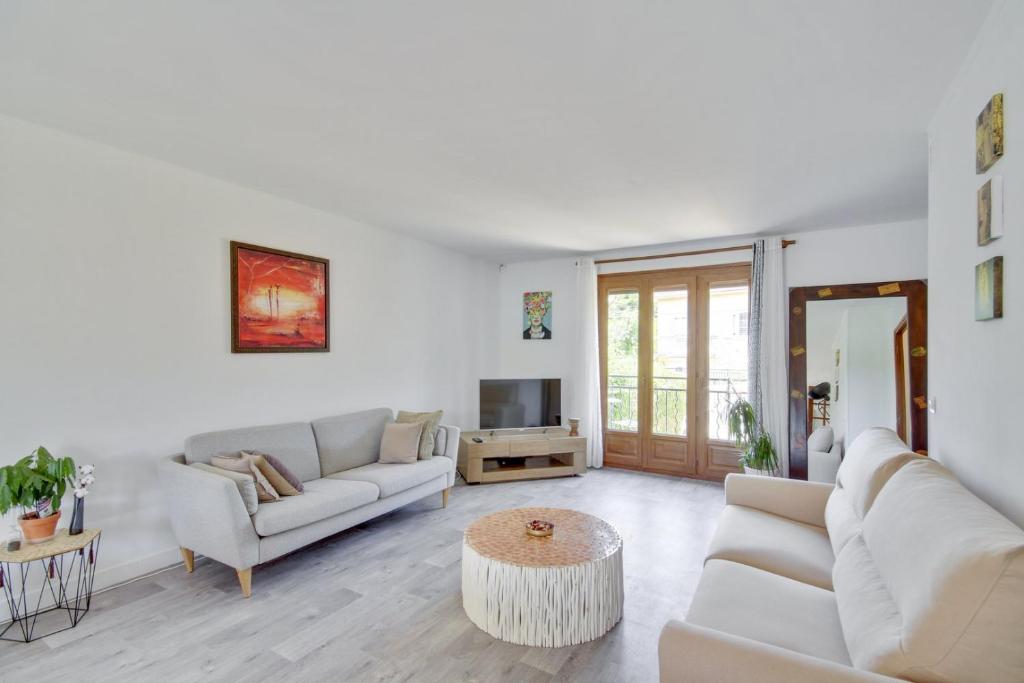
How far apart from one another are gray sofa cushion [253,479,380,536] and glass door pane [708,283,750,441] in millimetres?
3551

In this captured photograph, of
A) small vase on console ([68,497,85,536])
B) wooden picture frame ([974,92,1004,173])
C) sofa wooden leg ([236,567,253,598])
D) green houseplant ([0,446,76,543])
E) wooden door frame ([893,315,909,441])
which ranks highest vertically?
wooden picture frame ([974,92,1004,173])

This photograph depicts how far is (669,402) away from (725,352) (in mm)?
807

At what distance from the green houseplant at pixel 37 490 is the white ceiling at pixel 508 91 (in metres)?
1.76

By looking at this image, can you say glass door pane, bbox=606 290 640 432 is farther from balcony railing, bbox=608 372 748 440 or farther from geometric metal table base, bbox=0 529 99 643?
geometric metal table base, bbox=0 529 99 643

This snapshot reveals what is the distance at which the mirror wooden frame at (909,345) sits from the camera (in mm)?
3994

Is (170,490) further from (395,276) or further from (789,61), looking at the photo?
(789,61)

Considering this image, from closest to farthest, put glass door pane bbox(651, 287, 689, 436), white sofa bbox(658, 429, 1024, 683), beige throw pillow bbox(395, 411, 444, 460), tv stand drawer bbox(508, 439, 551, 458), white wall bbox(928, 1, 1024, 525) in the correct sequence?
white sofa bbox(658, 429, 1024, 683)
white wall bbox(928, 1, 1024, 525)
beige throw pillow bbox(395, 411, 444, 460)
tv stand drawer bbox(508, 439, 551, 458)
glass door pane bbox(651, 287, 689, 436)

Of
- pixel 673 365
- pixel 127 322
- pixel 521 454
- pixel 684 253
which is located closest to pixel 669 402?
pixel 673 365

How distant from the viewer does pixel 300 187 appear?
3523mm

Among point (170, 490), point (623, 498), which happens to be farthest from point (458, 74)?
point (623, 498)

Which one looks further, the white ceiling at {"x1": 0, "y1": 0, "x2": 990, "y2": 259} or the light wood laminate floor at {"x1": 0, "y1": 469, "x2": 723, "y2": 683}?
the light wood laminate floor at {"x1": 0, "y1": 469, "x2": 723, "y2": 683}

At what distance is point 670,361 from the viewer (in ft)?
17.7

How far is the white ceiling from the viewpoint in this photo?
1717 mm

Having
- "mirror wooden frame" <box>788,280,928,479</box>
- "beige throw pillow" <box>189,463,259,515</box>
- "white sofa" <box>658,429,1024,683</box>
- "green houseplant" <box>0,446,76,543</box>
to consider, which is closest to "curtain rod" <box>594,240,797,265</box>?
"mirror wooden frame" <box>788,280,928,479</box>
